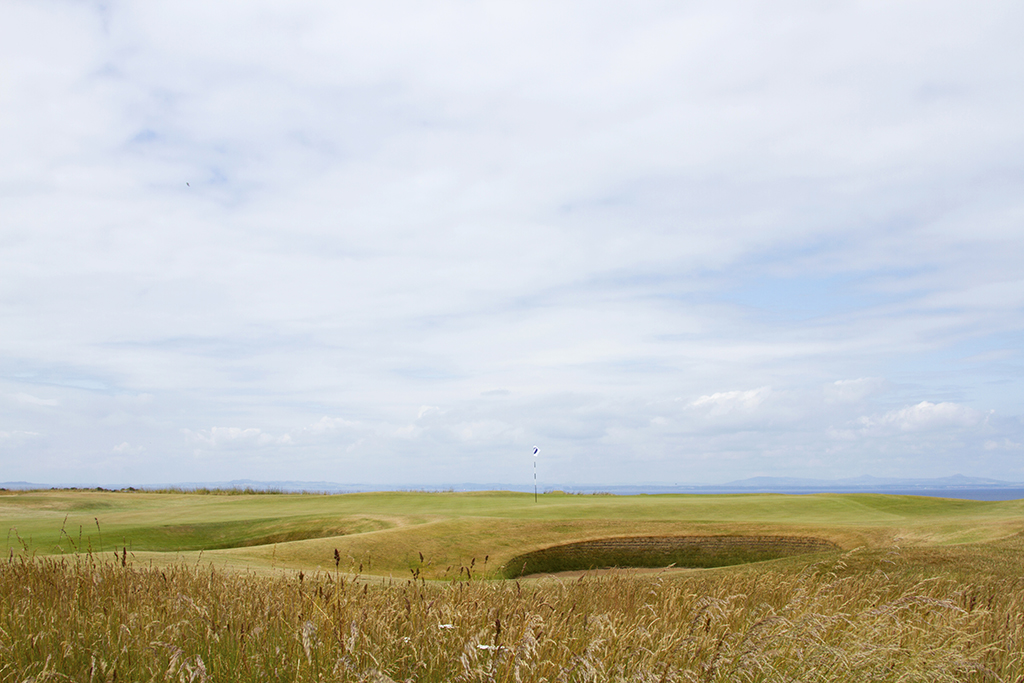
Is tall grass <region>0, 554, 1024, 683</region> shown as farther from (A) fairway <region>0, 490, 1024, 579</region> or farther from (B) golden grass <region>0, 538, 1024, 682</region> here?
(A) fairway <region>0, 490, 1024, 579</region>

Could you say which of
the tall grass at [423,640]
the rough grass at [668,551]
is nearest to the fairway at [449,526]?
the rough grass at [668,551]

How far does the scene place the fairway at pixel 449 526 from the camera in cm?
1938

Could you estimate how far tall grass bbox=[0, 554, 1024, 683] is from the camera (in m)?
4.46

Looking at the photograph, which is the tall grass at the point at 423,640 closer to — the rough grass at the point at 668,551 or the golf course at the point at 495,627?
the golf course at the point at 495,627

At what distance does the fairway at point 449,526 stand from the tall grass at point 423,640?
8968mm

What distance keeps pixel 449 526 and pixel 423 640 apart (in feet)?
62.0

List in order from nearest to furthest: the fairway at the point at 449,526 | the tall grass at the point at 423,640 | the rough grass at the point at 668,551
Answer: the tall grass at the point at 423,640
the fairway at the point at 449,526
the rough grass at the point at 668,551

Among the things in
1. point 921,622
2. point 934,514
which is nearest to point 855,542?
point 934,514

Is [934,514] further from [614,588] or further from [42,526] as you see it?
[42,526]

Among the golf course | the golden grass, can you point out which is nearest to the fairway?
the golf course

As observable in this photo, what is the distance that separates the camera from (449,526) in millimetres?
23406

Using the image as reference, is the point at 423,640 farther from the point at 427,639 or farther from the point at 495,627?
the point at 495,627

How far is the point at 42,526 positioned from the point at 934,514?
115ft

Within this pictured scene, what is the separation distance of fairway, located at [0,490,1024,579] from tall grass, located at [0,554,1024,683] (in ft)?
29.4
